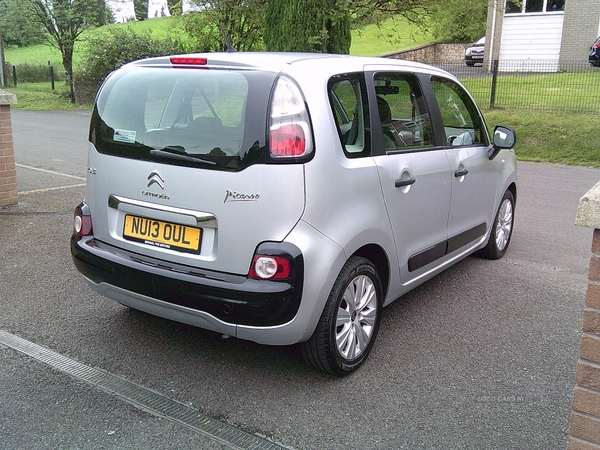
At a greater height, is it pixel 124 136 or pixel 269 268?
pixel 124 136

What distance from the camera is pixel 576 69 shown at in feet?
52.5

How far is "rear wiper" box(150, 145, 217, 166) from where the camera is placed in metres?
3.28

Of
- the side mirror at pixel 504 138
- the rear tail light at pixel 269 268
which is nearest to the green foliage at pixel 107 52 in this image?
the side mirror at pixel 504 138

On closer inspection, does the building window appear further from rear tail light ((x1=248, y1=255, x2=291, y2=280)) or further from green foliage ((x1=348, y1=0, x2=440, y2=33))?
rear tail light ((x1=248, y1=255, x2=291, y2=280))

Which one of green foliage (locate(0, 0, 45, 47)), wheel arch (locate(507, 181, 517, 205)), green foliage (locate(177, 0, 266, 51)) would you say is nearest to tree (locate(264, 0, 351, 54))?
green foliage (locate(177, 0, 266, 51))

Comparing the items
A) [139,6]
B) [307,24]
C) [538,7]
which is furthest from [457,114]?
[139,6]

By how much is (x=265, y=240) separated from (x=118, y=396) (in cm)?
118

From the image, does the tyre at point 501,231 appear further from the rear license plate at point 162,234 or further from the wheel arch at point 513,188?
the rear license plate at point 162,234

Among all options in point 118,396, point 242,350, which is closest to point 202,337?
point 242,350

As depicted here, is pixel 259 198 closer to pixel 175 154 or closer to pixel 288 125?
pixel 288 125

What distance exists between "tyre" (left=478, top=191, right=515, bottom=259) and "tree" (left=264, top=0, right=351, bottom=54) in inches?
400

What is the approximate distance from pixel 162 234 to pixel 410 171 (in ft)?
5.41

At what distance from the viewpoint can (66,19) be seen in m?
25.4

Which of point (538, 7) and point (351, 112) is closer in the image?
point (351, 112)
